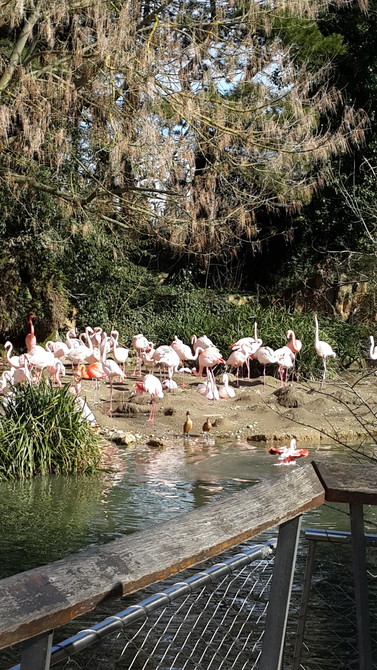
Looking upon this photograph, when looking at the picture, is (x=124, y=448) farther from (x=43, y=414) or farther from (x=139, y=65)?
(x=139, y=65)

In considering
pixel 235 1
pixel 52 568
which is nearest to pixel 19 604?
pixel 52 568

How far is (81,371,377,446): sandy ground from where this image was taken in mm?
9219

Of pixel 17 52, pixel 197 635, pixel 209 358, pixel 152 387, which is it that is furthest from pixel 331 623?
pixel 17 52

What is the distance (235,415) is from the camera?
10.1 m

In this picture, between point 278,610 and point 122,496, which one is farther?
point 122,496

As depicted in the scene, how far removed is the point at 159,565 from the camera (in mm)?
1297

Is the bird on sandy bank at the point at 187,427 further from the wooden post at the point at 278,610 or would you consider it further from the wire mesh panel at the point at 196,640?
the wooden post at the point at 278,610

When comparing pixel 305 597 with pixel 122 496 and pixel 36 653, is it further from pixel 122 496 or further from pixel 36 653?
pixel 122 496

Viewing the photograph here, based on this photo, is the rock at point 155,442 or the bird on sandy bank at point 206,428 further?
the bird on sandy bank at point 206,428

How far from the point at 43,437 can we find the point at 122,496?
96 centimetres

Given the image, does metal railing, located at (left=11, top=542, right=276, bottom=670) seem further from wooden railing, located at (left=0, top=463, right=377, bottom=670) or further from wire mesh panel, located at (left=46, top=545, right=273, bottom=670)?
wooden railing, located at (left=0, top=463, right=377, bottom=670)

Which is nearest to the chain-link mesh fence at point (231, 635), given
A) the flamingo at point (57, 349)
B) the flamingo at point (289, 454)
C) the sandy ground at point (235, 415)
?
the flamingo at point (289, 454)

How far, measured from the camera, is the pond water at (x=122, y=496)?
209 inches

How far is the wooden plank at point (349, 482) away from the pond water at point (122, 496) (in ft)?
10.1
